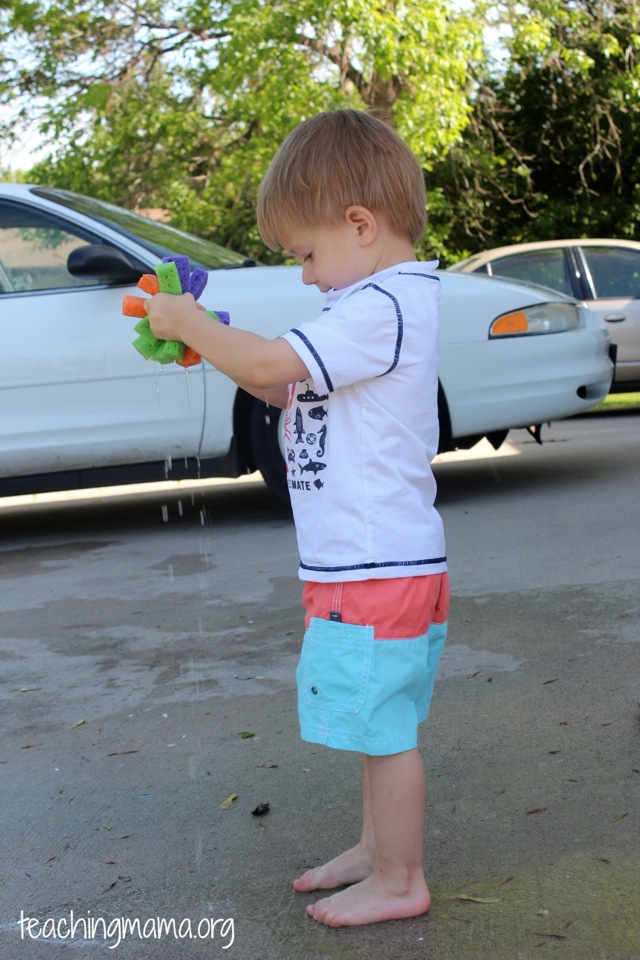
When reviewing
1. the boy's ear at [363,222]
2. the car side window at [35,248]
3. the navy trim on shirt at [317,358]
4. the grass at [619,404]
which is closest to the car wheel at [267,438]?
the car side window at [35,248]

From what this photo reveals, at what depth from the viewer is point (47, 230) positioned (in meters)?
6.26

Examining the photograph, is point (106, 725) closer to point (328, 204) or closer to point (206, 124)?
point (328, 204)

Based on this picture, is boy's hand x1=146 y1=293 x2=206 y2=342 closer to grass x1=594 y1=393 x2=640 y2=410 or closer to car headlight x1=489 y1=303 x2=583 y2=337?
car headlight x1=489 y1=303 x2=583 y2=337

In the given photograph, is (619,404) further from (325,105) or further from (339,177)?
(339,177)

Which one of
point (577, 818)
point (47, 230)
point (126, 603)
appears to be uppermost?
point (47, 230)

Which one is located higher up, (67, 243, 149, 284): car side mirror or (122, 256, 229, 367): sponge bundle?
(122, 256, 229, 367): sponge bundle

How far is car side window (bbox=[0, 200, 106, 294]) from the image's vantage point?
6.14 meters

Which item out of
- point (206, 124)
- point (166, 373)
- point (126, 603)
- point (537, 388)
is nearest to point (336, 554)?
point (126, 603)

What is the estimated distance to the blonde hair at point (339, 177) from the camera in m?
2.21

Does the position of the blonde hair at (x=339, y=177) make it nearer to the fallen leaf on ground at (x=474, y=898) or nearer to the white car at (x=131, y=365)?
the fallen leaf on ground at (x=474, y=898)

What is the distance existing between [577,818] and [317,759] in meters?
0.75

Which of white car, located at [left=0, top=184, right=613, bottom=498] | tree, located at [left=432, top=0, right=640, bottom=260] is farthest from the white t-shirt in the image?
tree, located at [left=432, top=0, right=640, bottom=260]

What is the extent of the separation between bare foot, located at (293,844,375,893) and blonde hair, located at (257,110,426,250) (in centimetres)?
125

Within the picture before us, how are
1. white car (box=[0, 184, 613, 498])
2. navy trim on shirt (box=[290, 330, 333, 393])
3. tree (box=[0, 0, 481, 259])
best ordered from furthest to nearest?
tree (box=[0, 0, 481, 259]) → white car (box=[0, 184, 613, 498]) → navy trim on shirt (box=[290, 330, 333, 393])
